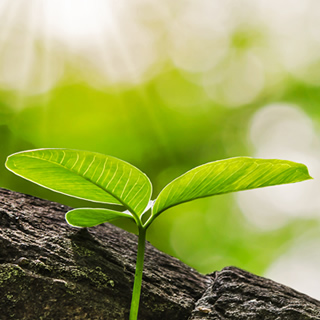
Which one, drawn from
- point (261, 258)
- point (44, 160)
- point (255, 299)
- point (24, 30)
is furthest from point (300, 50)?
point (44, 160)

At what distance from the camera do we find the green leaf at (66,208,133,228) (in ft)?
2.09

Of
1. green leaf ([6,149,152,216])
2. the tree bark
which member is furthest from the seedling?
the tree bark

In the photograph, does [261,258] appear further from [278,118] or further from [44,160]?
[44,160]

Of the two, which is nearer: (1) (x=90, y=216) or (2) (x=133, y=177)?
(2) (x=133, y=177)

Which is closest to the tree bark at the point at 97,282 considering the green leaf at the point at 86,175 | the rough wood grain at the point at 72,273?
the rough wood grain at the point at 72,273

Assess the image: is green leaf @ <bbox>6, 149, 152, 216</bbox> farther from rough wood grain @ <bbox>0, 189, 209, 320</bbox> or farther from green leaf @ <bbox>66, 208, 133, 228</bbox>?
rough wood grain @ <bbox>0, 189, 209, 320</bbox>

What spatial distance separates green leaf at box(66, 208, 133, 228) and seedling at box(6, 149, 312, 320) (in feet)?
0.09

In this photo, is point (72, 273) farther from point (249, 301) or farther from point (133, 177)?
point (249, 301)

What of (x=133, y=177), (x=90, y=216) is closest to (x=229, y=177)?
(x=133, y=177)

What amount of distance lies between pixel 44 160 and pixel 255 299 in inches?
19.5

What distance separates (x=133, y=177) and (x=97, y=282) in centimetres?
24

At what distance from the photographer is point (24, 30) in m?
2.02

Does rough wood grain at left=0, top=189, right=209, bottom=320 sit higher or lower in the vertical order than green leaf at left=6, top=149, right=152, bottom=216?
lower

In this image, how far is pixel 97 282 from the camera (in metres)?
0.66
